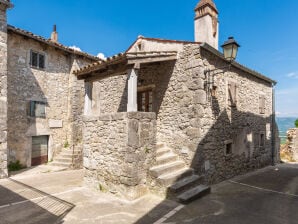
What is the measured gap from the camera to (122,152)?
18.1 feet

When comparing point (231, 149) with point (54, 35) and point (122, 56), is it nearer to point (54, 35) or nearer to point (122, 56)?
point (122, 56)

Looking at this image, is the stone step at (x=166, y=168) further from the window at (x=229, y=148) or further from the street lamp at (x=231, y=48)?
the street lamp at (x=231, y=48)

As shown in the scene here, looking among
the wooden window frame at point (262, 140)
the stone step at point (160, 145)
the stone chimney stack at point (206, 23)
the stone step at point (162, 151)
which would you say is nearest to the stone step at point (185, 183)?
the stone step at point (162, 151)

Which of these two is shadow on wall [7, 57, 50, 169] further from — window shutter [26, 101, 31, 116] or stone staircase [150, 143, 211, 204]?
stone staircase [150, 143, 211, 204]

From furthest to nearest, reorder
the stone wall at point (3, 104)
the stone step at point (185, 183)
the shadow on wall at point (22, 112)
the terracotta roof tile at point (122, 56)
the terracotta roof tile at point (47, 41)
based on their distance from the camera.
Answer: the shadow on wall at point (22, 112), the terracotta roof tile at point (47, 41), the stone wall at point (3, 104), the terracotta roof tile at point (122, 56), the stone step at point (185, 183)

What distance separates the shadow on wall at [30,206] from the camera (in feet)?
14.4

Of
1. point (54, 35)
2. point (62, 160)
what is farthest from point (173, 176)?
point (54, 35)

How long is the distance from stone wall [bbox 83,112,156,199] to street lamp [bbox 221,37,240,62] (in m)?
2.68

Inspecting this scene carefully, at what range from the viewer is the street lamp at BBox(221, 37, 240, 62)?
5.32 metres

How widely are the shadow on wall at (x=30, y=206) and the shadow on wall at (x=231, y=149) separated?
77.2 inches

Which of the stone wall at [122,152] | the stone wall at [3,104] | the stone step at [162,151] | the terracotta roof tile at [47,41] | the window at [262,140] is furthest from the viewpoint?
the window at [262,140]

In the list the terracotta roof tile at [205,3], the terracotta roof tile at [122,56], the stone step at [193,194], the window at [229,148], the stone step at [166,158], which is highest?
the terracotta roof tile at [205,3]

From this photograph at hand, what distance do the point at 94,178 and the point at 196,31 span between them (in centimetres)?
604

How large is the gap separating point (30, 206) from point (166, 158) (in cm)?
385
